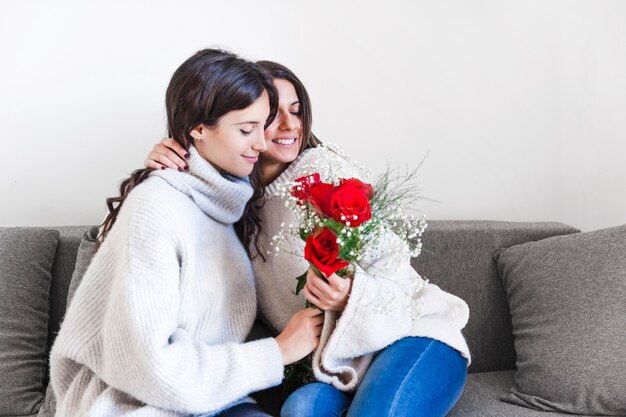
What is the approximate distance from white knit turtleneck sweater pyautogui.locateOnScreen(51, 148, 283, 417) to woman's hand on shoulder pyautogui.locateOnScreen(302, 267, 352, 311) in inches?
5.8

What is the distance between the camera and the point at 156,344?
1384 millimetres

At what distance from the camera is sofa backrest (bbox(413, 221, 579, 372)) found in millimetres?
2199

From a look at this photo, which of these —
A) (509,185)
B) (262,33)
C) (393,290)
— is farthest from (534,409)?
(262,33)

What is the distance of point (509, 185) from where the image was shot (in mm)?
2545

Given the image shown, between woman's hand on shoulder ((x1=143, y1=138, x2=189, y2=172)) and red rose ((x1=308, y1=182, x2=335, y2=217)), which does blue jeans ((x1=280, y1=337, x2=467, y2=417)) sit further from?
woman's hand on shoulder ((x1=143, y1=138, x2=189, y2=172))

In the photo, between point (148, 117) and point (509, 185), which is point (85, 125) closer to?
point (148, 117)

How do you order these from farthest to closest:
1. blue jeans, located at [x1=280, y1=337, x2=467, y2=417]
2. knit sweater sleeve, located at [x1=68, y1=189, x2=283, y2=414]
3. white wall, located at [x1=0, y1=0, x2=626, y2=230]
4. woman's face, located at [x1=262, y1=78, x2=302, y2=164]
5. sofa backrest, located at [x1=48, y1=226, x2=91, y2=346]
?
white wall, located at [x1=0, y1=0, x2=626, y2=230]
sofa backrest, located at [x1=48, y1=226, x2=91, y2=346]
woman's face, located at [x1=262, y1=78, x2=302, y2=164]
blue jeans, located at [x1=280, y1=337, x2=467, y2=417]
knit sweater sleeve, located at [x1=68, y1=189, x2=283, y2=414]

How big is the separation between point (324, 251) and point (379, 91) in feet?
3.76

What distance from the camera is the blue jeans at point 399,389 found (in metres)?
1.53

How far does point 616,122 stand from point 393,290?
4.47 ft

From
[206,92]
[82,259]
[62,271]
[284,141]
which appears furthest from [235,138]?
[62,271]

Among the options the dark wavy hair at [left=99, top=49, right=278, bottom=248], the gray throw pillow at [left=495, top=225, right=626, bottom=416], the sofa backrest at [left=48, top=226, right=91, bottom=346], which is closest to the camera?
the dark wavy hair at [left=99, top=49, right=278, bottom=248]

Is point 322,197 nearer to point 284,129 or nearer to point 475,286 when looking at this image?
point 284,129

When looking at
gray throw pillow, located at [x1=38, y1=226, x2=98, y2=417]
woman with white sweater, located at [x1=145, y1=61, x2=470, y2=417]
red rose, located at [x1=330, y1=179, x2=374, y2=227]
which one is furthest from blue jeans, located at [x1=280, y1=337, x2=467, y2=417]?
gray throw pillow, located at [x1=38, y1=226, x2=98, y2=417]
